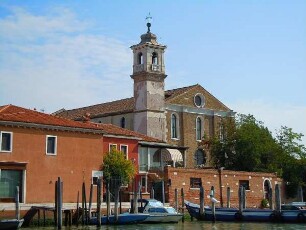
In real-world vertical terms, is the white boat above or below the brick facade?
below

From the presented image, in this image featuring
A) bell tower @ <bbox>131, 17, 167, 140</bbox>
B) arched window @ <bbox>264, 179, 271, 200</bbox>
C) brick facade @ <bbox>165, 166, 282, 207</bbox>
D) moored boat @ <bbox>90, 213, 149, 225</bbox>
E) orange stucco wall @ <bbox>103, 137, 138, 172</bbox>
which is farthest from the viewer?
bell tower @ <bbox>131, 17, 167, 140</bbox>

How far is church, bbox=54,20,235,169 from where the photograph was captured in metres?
45.2

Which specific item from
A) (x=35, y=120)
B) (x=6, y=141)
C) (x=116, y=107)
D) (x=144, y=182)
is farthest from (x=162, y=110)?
(x=6, y=141)

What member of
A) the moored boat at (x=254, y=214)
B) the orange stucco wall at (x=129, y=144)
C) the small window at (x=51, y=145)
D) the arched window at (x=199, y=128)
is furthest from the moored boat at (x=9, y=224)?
the arched window at (x=199, y=128)

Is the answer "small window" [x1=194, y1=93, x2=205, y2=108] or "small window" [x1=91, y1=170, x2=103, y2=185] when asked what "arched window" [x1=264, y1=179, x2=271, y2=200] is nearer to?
"small window" [x1=194, y1=93, x2=205, y2=108]

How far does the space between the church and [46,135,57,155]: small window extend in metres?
13.6

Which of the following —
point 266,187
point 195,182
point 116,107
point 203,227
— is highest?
point 116,107

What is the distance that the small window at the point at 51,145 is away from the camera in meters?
28.6

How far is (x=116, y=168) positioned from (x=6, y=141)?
6.54 m

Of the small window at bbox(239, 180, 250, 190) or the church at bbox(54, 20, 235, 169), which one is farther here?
the church at bbox(54, 20, 235, 169)

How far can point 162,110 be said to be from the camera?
150ft

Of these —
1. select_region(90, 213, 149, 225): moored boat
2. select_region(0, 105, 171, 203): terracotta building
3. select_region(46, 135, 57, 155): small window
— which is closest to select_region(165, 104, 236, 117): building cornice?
select_region(0, 105, 171, 203): terracotta building

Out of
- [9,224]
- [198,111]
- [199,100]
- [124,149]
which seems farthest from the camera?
[199,100]

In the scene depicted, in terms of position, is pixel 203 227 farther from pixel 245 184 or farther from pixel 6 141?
pixel 245 184
